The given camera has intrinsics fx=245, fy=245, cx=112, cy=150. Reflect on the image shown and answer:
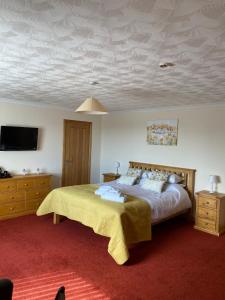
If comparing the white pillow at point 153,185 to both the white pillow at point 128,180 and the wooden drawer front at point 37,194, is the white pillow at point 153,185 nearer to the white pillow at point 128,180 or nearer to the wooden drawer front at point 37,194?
the white pillow at point 128,180

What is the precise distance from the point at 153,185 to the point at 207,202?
102 cm

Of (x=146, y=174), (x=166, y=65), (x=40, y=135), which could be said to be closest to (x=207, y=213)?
(x=146, y=174)

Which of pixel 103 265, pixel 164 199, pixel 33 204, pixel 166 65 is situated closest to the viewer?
pixel 166 65

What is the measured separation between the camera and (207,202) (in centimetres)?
446

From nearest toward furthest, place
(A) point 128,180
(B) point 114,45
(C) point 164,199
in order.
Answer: (B) point 114,45, (C) point 164,199, (A) point 128,180

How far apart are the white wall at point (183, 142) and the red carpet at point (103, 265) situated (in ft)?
4.40

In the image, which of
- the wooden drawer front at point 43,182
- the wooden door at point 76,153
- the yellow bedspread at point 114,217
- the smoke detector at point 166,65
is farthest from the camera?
the wooden door at point 76,153

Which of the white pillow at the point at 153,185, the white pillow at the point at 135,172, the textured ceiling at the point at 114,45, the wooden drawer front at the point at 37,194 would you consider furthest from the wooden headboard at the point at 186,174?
the wooden drawer front at the point at 37,194

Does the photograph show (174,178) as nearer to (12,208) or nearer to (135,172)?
(135,172)

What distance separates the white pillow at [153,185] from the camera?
4.69m

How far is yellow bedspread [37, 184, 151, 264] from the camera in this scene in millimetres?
3270

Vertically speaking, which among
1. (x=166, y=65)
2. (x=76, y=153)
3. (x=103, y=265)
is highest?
(x=166, y=65)

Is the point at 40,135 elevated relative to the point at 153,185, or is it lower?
elevated

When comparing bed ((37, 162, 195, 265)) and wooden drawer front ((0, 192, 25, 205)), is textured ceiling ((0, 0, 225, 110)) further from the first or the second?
wooden drawer front ((0, 192, 25, 205))
